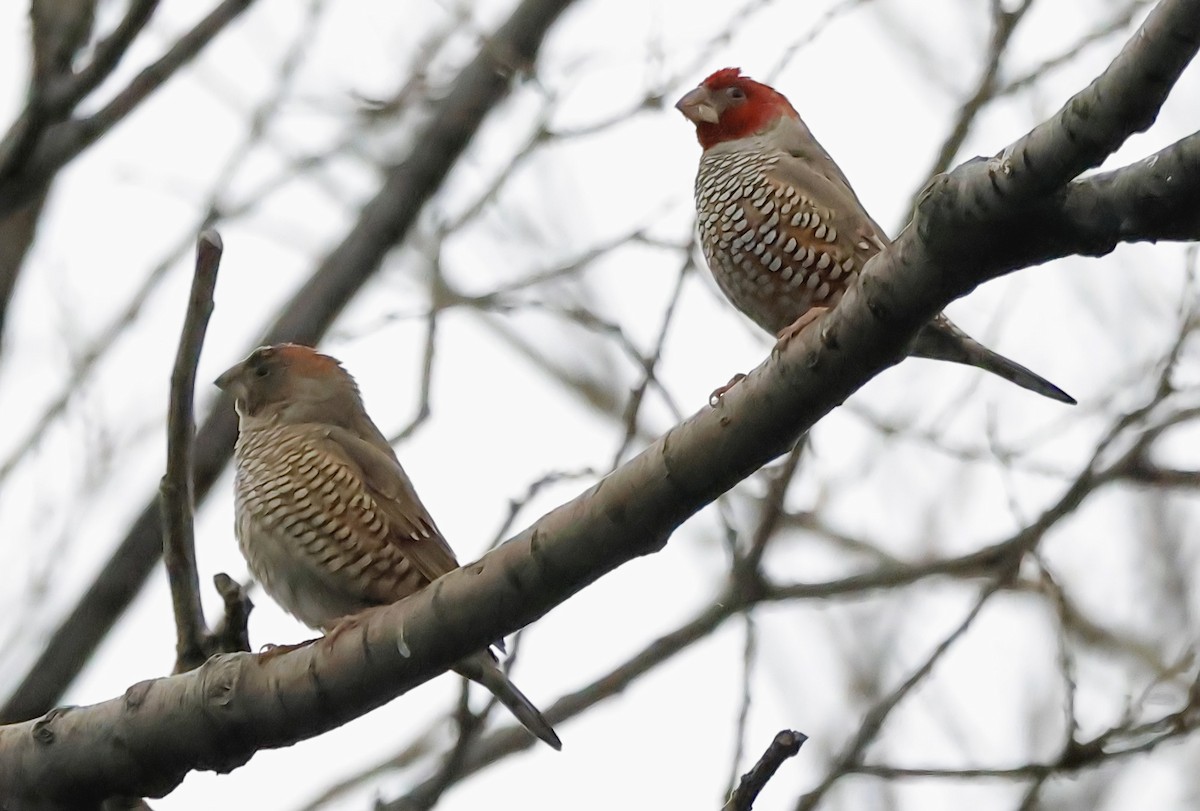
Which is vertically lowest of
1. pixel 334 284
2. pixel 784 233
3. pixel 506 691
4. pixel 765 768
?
pixel 765 768

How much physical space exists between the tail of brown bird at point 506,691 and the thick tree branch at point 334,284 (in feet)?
5.26

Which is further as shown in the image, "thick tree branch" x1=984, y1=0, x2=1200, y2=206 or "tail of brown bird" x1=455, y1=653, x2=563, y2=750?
"tail of brown bird" x1=455, y1=653, x2=563, y2=750

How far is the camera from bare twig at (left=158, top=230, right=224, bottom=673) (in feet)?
11.1

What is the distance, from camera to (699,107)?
5.81 metres

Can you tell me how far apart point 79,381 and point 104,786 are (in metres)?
3.22

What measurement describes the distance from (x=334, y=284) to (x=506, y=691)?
2.36 m

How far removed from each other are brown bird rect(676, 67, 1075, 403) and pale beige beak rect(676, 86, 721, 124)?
1.32ft

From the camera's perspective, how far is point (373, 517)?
4742 millimetres

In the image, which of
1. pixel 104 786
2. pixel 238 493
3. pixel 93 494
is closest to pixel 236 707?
pixel 104 786

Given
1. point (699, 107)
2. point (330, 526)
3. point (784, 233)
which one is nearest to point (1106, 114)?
point (784, 233)

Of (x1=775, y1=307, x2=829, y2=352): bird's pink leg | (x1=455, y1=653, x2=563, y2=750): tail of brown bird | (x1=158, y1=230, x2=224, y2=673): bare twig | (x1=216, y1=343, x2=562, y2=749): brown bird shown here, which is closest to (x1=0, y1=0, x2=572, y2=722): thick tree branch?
(x1=216, y1=343, x2=562, y2=749): brown bird

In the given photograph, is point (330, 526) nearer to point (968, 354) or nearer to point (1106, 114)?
→ point (968, 354)

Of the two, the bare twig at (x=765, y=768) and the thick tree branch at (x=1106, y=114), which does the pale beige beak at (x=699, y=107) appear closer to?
the thick tree branch at (x=1106, y=114)

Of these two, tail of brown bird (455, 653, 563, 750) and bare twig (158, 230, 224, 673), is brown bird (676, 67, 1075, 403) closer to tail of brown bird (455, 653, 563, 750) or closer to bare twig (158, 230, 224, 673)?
tail of brown bird (455, 653, 563, 750)
